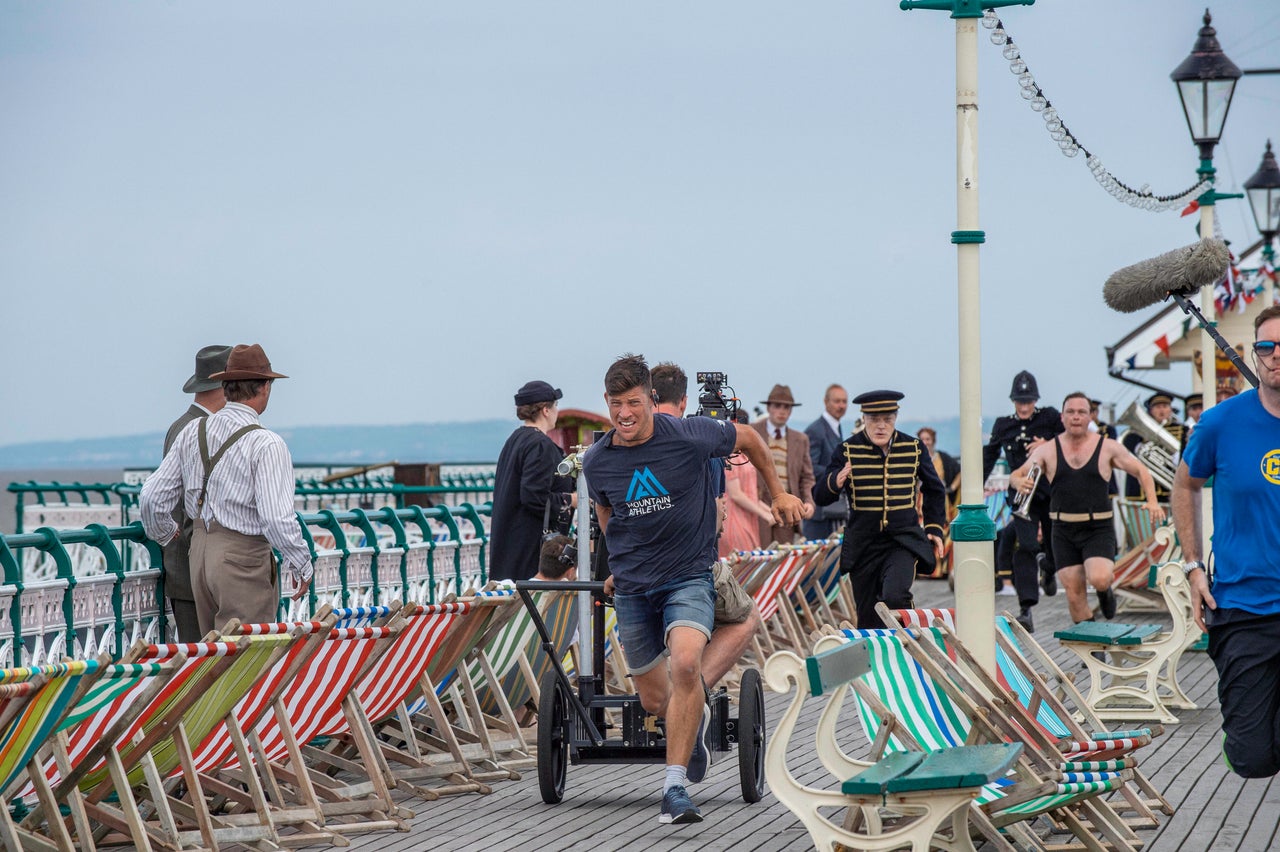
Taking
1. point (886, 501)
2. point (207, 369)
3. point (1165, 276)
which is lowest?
point (886, 501)

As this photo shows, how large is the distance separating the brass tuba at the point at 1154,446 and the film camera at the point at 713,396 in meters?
8.93

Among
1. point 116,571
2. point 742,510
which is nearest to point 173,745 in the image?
point 116,571

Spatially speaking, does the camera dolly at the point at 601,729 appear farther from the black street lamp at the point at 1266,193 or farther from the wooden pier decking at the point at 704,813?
the black street lamp at the point at 1266,193

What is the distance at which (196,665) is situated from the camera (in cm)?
603

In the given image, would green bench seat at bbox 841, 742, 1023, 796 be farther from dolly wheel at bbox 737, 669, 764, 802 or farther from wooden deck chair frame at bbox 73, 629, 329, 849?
wooden deck chair frame at bbox 73, 629, 329, 849

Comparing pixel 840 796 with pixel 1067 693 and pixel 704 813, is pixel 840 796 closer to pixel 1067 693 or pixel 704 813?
pixel 704 813

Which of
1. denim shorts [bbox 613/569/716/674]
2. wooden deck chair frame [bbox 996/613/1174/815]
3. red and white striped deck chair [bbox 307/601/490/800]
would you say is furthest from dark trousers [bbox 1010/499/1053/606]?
denim shorts [bbox 613/569/716/674]

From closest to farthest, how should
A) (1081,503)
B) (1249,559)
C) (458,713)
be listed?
(1249,559) < (458,713) < (1081,503)

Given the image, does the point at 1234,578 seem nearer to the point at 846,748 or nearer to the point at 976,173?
the point at 976,173

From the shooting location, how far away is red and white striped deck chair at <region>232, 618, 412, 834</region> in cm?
688

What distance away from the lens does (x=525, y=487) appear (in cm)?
962

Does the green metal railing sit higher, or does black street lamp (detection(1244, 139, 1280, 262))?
black street lamp (detection(1244, 139, 1280, 262))

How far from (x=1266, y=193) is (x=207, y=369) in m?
13.7

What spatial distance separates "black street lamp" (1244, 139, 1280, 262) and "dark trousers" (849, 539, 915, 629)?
359 inches
